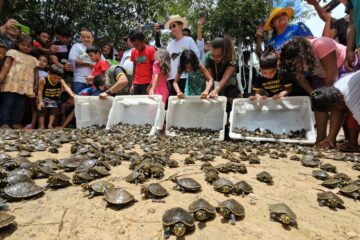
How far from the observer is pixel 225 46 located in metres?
5.57

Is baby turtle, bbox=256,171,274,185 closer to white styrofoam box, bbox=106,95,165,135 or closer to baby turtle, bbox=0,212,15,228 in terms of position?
baby turtle, bbox=0,212,15,228

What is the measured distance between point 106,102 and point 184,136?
2.23 meters

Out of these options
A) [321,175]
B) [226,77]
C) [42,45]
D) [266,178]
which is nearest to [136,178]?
[266,178]

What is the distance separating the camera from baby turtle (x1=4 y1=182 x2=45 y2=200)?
6.87 ft

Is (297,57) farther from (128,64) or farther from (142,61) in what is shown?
(128,64)

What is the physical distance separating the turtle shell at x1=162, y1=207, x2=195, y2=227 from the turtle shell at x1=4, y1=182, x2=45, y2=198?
3.61ft

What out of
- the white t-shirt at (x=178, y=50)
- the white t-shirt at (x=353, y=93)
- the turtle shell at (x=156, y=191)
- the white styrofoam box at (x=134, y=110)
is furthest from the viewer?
the white t-shirt at (x=178, y=50)

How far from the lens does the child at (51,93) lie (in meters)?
6.68

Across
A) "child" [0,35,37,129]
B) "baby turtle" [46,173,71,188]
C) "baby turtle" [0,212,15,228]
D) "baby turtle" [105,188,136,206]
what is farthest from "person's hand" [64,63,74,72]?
"baby turtle" [0,212,15,228]

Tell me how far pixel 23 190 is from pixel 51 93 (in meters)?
5.19

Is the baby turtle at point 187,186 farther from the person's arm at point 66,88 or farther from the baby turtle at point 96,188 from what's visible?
the person's arm at point 66,88

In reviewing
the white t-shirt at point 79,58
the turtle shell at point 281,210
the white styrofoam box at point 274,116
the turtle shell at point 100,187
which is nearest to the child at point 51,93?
the white t-shirt at point 79,58

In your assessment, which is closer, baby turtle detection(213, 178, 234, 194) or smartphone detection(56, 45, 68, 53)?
baby turtle detection(213, 178, 234, 194)

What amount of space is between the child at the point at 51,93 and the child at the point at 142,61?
172 centimetres
